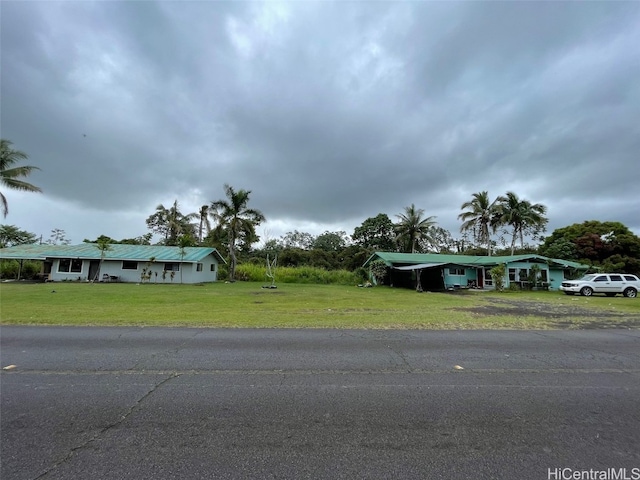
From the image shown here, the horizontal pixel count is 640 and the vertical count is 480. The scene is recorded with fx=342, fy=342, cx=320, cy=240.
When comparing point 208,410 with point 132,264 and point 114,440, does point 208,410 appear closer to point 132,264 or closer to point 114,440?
point 114,440

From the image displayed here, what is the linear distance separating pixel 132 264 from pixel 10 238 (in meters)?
35.3

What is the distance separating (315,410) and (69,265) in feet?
119

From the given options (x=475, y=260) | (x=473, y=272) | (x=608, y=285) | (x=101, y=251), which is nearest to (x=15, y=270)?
(x=101, y=251)

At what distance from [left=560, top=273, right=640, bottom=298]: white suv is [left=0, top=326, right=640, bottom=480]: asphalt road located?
19.8 m

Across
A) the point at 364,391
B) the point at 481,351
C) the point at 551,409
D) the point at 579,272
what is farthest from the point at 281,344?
the point at 579,272

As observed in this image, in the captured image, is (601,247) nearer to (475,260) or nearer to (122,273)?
(475,260)

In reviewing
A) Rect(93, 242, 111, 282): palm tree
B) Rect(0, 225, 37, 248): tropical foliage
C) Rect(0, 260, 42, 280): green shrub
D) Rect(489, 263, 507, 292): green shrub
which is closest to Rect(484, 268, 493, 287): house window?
Rect(489, 263, 507, 292): green shrub

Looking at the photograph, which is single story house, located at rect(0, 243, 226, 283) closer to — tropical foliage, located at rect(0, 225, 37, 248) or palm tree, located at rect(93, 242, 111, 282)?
palm tree, located at rect(93, 242, 111, 282)

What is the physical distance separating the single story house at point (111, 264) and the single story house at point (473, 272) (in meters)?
19.3

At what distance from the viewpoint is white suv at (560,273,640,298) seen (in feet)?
72.9

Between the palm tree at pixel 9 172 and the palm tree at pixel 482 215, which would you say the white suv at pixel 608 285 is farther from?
the palm tree at pixel 9 172

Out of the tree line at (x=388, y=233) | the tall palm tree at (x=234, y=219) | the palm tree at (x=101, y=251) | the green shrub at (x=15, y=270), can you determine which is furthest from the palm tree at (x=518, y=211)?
the green shrub at (x=15, y=270)

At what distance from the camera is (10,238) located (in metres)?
51.7

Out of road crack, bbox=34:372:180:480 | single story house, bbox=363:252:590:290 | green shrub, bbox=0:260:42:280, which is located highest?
single story house, bbox=363:252:590:290
